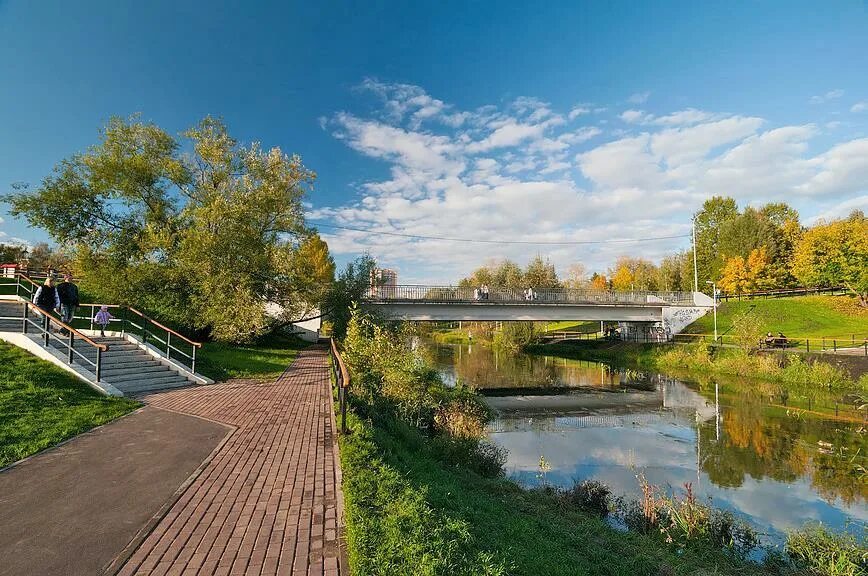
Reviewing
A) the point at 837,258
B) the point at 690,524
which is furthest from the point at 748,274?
the point at 690,524

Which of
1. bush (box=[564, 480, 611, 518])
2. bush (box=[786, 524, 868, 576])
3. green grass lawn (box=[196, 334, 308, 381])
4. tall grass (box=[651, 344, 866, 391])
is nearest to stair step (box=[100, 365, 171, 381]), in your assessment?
green grass lawn (box=[196, 334, 308, 381])

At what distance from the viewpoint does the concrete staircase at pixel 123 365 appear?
11.8 metres

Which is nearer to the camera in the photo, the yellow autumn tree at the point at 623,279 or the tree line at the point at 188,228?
the tree line at the point at 188,228

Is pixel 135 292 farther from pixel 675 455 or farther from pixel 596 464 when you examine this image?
pixel 675 455

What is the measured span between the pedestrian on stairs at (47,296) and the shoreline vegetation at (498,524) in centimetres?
1054

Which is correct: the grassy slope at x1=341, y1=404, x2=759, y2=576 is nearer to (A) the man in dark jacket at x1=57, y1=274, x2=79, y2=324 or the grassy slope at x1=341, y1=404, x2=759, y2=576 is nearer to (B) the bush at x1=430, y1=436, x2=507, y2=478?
(B) the bush at x1=430, y1=436, x2=507, y2=478

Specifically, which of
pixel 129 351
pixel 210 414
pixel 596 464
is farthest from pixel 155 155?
pixel 596 464

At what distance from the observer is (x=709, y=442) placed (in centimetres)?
1457

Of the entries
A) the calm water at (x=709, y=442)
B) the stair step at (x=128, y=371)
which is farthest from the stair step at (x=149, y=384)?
the calm water at (x=709, y=442)

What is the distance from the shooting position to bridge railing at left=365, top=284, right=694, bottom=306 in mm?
31312

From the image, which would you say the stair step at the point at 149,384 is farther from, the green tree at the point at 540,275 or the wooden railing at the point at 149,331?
the green tree at the point at 540,275

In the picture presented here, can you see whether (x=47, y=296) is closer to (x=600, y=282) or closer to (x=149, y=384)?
(x=149, y=384)

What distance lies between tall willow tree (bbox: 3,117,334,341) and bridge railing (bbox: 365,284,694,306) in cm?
650

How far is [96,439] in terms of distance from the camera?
303 inches
